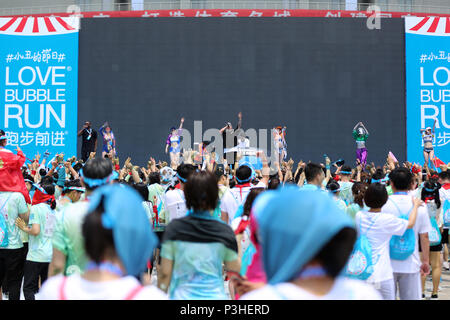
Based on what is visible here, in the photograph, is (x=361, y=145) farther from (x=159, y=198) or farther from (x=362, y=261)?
(x=362, y=261)

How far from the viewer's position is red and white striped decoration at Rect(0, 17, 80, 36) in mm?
23031

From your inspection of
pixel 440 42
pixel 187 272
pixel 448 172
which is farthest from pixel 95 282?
pixel 440 42

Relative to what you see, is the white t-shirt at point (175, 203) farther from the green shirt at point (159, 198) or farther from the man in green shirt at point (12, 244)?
the green shirt at point (159, 198)

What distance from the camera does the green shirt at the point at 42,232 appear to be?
6059 mm

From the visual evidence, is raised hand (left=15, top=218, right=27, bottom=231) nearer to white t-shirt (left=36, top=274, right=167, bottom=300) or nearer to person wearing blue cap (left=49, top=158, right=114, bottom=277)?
person wearing blue cap (left=49, top=158, right=114, bottom=277)

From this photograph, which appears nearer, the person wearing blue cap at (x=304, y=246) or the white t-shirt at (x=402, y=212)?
the person wearing blue cap at (x=304, y=246)

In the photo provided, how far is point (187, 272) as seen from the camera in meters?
3.40

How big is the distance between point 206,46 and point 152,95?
3120 mm

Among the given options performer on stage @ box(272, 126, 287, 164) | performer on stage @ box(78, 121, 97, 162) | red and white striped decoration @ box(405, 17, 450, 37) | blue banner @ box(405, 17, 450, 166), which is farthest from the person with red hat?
red and white striped decoration @ box(405, 17, 450, 37)

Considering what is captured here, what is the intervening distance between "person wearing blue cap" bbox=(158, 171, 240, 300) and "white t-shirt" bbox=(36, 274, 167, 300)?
1290mm

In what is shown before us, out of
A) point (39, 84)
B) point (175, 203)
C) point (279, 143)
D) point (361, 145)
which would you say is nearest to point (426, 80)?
point (361, 145)

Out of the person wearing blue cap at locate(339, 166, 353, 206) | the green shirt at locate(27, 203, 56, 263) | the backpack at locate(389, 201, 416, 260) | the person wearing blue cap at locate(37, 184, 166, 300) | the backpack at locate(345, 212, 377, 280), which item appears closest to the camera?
the person wearing blue cap at locate(37, 184, 166, 300)

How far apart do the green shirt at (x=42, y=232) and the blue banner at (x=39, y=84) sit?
1723cm

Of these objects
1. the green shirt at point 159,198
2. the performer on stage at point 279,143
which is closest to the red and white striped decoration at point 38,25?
the performer on stage at point 279,143
